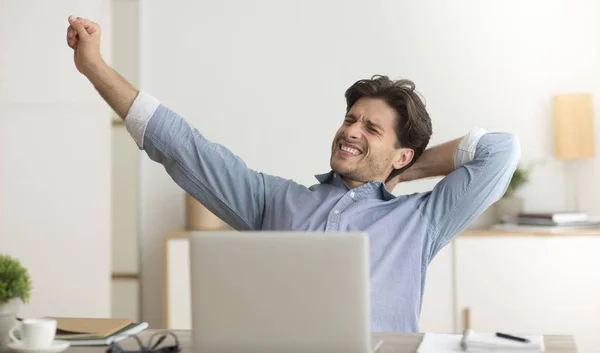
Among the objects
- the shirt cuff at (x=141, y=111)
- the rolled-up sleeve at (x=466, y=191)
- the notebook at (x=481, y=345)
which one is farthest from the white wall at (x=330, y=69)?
the notebook at (x=481, y=345)

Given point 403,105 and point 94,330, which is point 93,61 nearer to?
point 94,330

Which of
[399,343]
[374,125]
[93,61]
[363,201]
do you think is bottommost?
[399,343]

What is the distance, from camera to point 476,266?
4.08 meters

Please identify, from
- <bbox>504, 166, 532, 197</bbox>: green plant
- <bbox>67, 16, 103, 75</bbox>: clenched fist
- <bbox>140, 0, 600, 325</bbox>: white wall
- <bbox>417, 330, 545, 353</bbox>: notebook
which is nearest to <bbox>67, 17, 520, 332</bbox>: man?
<bbox>67, 16, 103, 75</bbox>: clenched fist

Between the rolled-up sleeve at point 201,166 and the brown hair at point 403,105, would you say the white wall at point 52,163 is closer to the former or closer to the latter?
the rolled-up sleeve at point 201,166

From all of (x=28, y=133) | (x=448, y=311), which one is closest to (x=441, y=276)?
(x=448, y=311)

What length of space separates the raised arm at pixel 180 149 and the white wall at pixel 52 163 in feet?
4.83

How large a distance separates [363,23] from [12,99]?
185 centimetres

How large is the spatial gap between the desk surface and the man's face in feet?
2.33

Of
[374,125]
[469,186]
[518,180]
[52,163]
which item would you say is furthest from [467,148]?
[52,163]

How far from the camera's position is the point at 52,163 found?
384 cm

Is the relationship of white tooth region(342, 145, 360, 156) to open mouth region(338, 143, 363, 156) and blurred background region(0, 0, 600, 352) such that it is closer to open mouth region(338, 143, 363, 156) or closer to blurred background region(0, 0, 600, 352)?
open mouth region(338, 143, 363, 156)

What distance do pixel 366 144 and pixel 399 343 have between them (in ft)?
2.81

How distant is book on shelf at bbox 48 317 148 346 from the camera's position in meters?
1.82
